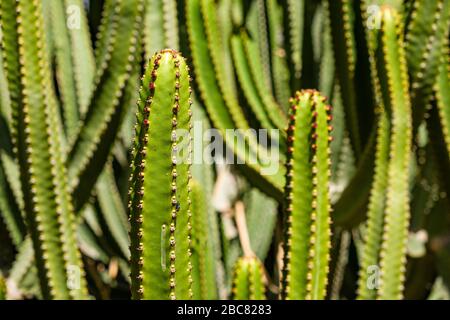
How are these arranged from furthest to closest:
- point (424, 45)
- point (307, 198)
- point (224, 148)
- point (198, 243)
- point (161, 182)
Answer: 1. point (224, 148)
2. point (424, 45)
3. point (198, 243)
4. point (307, 198)
5. point (161, 182)

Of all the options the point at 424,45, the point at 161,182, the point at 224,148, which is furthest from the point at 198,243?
the point at 424,45

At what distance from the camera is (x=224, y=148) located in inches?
104

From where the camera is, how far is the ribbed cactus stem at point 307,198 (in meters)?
1.79

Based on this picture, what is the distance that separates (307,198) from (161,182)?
0.49 meters

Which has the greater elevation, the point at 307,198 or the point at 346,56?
the point at 346,56

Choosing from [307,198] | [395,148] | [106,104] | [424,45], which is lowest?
[307,198]

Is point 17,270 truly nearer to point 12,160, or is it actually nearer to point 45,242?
point 12,160

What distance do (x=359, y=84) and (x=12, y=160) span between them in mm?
1186

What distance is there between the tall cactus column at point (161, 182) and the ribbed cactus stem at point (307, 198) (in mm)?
359

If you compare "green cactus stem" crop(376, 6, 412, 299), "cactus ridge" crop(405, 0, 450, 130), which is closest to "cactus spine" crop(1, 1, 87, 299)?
"green cactus stem" crop(376, 6, 412, 299)

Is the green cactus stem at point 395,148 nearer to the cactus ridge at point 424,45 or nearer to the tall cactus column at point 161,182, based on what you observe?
the cactus ridge at point 424,45

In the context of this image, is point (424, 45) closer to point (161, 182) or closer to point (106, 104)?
point (106, 104)

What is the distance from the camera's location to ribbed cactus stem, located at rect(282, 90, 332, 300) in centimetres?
179

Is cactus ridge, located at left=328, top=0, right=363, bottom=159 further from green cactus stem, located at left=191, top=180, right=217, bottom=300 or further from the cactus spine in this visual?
the cactus spine
